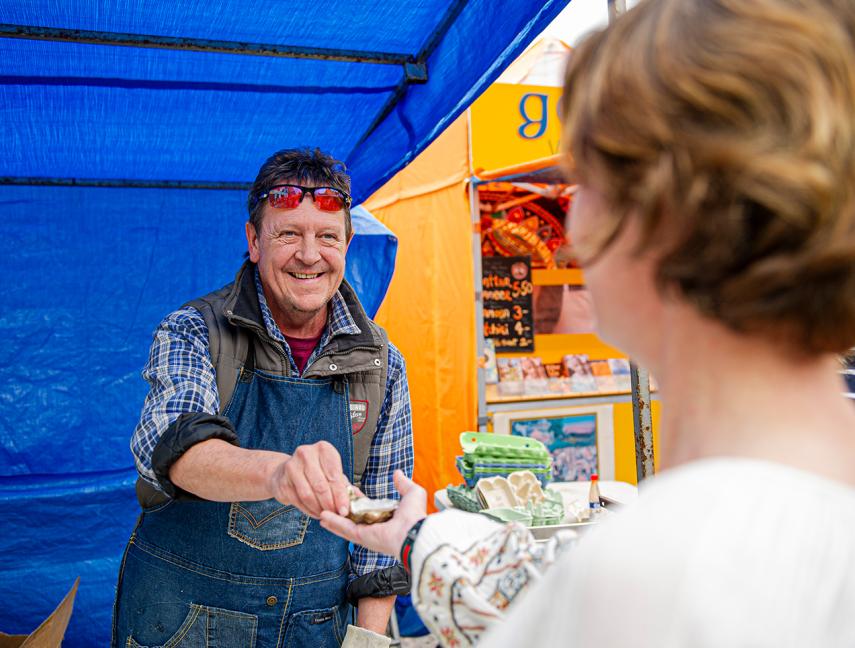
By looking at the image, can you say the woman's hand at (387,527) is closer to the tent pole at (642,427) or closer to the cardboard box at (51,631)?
the tent pole at (642,427)

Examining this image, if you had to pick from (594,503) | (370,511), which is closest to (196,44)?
(370,511)

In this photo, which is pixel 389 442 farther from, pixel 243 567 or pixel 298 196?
pixel 298 196

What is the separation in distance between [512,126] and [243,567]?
182 inches

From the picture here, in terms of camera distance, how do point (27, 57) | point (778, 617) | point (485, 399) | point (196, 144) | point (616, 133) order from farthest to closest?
point (485, 399), point (196, 144), point (27, 57), point (616, 133), point (778, 617)

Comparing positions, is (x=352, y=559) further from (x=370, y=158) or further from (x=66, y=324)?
(x=66, y=324)

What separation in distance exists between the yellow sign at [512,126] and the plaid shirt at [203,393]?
11.1 ft

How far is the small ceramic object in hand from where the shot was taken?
1.33 meters

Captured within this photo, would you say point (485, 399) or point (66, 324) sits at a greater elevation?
point (66, 324)

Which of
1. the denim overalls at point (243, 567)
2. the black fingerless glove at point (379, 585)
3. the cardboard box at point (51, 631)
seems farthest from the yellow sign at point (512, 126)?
the cardboard box at point (51, 631)

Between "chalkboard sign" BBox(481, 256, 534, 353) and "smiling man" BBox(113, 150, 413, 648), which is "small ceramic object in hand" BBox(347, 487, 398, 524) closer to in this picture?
"smiling man" BBox(113, 150, 413, 648)

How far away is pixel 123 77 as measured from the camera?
2465mm

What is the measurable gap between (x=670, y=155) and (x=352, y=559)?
2.15 metres

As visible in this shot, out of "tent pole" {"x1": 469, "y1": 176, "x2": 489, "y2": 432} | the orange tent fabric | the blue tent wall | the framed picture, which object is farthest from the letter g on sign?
the blue tent wall

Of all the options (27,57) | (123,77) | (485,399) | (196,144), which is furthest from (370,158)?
(485,399)
